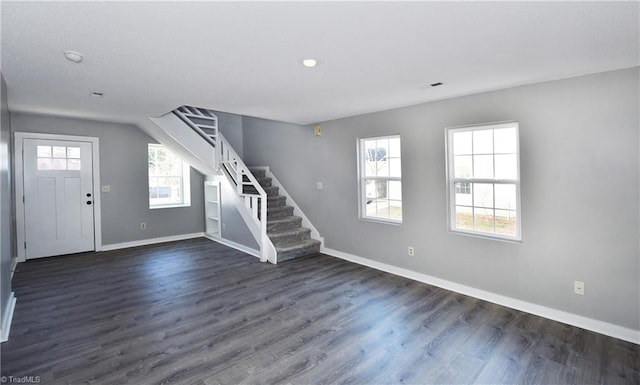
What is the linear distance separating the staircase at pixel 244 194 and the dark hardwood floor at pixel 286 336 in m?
0.92

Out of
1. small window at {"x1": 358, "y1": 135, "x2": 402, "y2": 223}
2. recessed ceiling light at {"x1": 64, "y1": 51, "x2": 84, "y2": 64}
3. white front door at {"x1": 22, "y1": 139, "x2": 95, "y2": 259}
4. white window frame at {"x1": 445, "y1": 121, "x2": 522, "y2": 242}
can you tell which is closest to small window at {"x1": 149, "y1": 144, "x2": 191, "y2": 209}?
white front door at {"x1": 22, "y1": 139, "x2": 95, "y2": 259}

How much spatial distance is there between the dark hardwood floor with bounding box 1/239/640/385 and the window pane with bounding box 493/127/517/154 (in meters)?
1.63

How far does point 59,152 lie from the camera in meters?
5.24

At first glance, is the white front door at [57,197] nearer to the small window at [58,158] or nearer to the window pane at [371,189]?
the small window at [58,158]

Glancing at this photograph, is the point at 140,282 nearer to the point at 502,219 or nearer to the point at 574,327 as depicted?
the point at 502,219

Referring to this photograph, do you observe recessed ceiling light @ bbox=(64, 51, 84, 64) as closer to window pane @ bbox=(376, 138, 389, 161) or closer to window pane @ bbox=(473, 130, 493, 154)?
window pane @ bbox=(376, 138, 389, 161)

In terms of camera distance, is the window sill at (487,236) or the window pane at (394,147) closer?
the window sill at (487,236)

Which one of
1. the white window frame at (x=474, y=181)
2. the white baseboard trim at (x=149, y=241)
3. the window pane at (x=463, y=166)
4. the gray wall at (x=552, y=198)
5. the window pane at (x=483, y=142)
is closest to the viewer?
the gray wall at (x=552, y=198)

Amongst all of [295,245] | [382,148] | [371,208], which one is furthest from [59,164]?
[382,148]

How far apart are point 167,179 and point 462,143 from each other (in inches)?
224

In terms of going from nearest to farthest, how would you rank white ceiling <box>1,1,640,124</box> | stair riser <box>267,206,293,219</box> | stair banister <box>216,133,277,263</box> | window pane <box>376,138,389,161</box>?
white ceiling <box>1,1,640,124</box>
window pane <box>376,138,389,161</box>
stair banister <box>216,133,277,263</box>
stair riser <box>267,206,293,219</box>

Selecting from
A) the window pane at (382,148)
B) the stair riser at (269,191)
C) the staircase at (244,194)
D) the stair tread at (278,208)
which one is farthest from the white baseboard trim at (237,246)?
the window pane at (382,148)

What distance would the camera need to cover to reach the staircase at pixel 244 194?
16.2 feet

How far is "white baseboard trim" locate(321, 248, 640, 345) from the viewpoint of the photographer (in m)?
2.62
